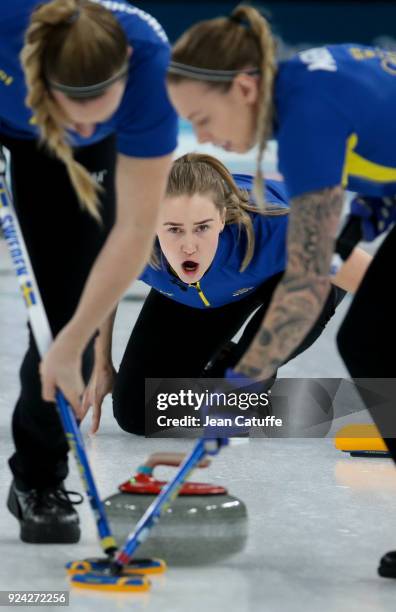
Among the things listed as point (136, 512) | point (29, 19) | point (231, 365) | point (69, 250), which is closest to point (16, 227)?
point (69, 250)

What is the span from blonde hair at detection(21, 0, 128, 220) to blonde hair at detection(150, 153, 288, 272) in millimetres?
1107

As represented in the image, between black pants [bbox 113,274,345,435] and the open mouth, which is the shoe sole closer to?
the open mouth

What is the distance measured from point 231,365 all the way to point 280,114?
4.94 ft

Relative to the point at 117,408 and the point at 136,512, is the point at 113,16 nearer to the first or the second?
the point at 136,512

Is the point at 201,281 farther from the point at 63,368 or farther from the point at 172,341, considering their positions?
the point at 63,368

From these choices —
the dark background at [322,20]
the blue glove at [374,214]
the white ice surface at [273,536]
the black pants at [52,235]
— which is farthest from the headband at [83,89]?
the dark background at [322,20]

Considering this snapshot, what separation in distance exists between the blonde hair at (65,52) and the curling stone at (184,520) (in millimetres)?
744

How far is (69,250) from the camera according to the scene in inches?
90.9

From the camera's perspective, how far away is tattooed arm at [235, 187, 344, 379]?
1.92 m

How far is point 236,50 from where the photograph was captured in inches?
74.2

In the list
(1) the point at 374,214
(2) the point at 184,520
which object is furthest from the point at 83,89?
(2) the point at 184,520

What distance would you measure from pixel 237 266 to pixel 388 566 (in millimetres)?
1184

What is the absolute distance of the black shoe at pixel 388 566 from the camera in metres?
2.15

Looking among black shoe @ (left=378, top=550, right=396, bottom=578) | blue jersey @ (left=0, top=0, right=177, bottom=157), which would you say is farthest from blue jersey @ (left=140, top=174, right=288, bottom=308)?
black shoe @ (left=378, top=550, right=396, bottom=578)
